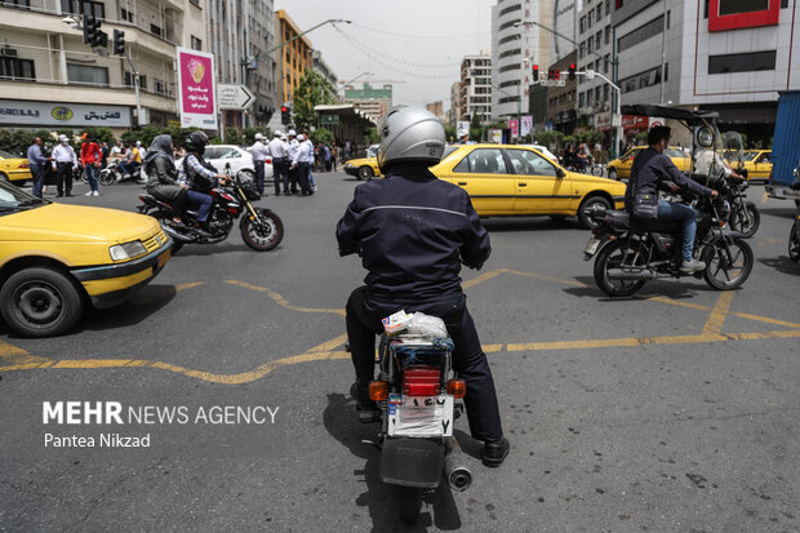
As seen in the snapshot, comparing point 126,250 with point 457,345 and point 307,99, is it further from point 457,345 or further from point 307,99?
point 307,99

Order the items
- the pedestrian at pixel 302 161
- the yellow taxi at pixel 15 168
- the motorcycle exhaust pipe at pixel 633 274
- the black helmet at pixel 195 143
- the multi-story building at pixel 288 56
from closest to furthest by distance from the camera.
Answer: the motorcycle exhaust pipe at pixel 633 274
the black helmet at pixel 195 143
the pedestrian at pixel 302 161
the yellow taxi at pixel 15 168
the multi-story building at pixel 288 56

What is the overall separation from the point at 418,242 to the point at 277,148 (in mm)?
17546

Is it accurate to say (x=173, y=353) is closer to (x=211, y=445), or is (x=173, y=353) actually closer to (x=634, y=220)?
(x=211, y=445)

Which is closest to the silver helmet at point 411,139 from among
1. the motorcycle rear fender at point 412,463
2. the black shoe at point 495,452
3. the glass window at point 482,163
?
the motorcycle rear fender at point 412,463

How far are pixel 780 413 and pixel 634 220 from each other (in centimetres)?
310

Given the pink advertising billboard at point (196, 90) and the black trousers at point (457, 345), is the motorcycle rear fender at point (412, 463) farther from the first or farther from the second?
the pink advertising billboard at point (196, 90)

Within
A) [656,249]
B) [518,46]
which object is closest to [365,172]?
[656,249]

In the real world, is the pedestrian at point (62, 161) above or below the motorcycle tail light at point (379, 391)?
above

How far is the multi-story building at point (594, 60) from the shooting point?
221 ft

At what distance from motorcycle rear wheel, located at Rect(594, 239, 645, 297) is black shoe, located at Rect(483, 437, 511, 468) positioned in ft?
13.1

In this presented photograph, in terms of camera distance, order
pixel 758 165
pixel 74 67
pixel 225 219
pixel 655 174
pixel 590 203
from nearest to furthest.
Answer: pixel 655 174 → pixel 225 219 → pixel 590 203 → pixel 758 165 → pixel 74 67

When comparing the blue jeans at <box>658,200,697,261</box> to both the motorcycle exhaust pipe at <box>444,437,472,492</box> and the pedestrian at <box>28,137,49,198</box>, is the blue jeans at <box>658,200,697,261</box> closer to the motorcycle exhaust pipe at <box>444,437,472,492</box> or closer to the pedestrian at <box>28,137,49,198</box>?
the motorcycle exhaust pipe at <box>444,437,472,492</box>

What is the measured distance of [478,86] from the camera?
17750cm

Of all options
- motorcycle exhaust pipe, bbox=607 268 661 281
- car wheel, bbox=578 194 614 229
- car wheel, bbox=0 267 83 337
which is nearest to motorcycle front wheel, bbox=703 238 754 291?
motorcycle exhaust pipe, bbox=607 268 661 281
